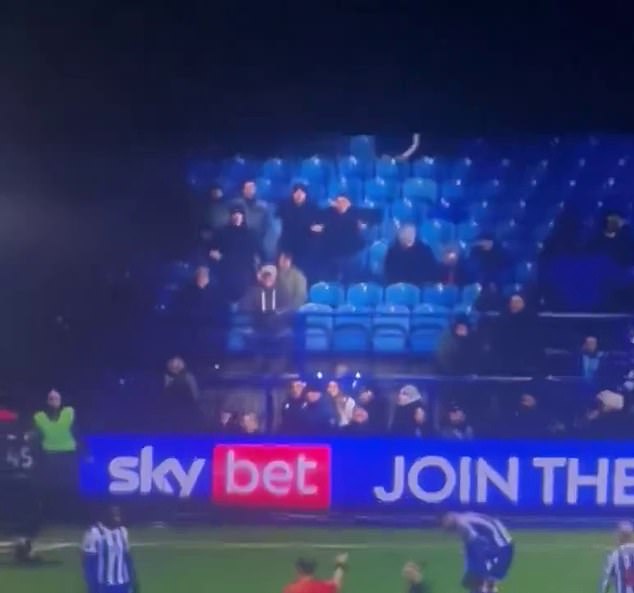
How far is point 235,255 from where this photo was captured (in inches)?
51.4

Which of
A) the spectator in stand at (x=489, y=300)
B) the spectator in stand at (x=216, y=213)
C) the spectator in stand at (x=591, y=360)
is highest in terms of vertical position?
the spectator in stand at (x=216, y=213)

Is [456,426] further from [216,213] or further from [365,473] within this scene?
[216,213]

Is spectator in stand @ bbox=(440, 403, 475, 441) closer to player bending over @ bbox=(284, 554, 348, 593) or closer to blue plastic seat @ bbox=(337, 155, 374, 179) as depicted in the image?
player bending over @ bbox=(284, 554, 348, 593)

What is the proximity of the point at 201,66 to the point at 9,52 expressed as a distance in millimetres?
284

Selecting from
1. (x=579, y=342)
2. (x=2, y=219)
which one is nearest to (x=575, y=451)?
(x=579, y=342)

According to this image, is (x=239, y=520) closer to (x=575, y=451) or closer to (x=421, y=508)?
(x=421, y=508)

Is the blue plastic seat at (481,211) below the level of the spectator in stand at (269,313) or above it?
above

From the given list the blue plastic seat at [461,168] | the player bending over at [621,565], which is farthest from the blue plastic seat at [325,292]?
the player bending over at [621,565]

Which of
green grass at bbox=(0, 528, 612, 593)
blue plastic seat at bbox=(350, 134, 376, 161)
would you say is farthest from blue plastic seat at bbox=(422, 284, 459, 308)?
green grass at bbox=(0, 528, 612, 593)

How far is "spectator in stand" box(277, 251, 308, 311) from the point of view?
4.26ft

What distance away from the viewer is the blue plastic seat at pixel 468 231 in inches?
50.9

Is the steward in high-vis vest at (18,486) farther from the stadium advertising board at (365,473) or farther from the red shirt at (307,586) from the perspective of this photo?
the red shirt at (307,586)

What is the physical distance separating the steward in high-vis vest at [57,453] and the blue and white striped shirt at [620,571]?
766mm

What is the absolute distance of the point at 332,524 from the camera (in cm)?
131
